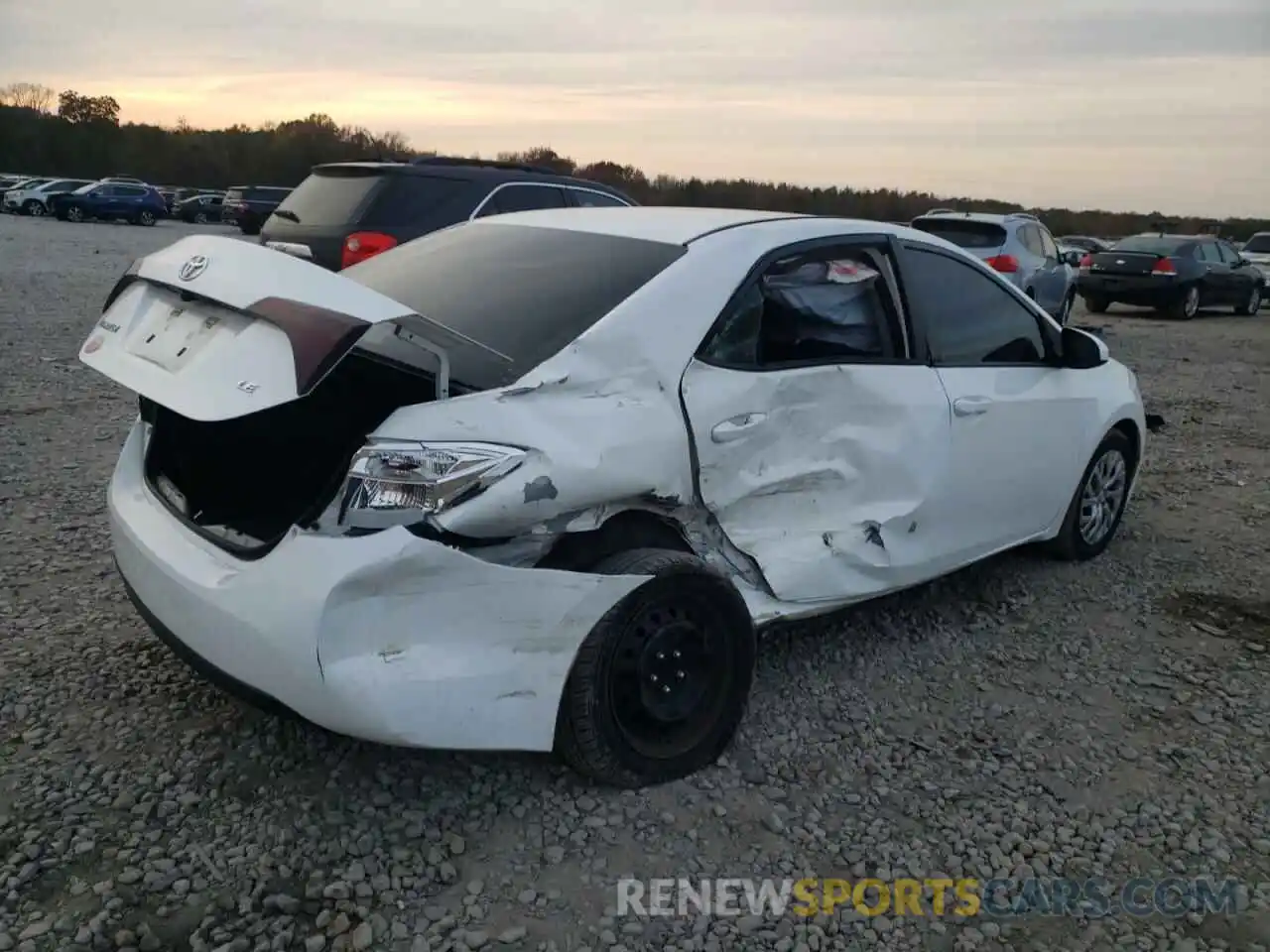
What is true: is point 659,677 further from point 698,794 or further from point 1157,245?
point 1157,245

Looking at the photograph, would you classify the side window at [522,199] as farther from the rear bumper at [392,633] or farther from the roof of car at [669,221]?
the rear bumper at [392,633]

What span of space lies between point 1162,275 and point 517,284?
17753mm

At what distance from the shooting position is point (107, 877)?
2521mm

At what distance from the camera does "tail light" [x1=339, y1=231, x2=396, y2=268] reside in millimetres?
7547

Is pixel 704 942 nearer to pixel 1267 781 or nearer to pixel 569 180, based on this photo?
pixel 1267 781

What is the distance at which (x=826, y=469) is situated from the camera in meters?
3.41

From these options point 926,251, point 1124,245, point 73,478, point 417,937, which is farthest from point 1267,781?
point 1124,245

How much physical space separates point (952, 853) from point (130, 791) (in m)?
2.20

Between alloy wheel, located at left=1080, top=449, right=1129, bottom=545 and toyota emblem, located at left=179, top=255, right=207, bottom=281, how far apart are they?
3.84 meters

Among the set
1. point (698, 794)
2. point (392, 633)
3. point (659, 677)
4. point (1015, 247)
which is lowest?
point (698, 794)

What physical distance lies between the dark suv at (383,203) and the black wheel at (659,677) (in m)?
5.31

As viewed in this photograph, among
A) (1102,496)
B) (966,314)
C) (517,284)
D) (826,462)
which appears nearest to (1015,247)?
(1102,496)

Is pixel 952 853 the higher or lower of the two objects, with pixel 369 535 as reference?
lower

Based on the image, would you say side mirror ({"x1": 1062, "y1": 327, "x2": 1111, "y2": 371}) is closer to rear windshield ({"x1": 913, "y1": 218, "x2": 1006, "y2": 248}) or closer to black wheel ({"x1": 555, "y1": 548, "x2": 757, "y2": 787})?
black wheel ({"x1": 555, "y1": 548, "x2": 757, "y2": 787})
